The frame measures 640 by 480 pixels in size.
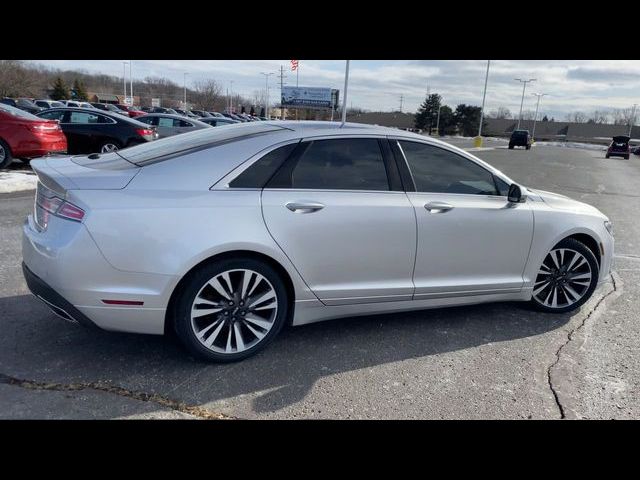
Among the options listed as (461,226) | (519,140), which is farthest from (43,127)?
(519,140)

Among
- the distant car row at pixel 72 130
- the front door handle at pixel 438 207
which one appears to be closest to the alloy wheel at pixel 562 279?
the front door handle at pixel 438 207

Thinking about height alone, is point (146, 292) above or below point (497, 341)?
above

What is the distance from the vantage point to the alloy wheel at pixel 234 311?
3170 millimetres

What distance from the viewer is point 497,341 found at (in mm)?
3898

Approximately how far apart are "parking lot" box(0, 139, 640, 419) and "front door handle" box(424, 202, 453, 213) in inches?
24.5

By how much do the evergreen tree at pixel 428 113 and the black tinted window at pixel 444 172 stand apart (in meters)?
82.3

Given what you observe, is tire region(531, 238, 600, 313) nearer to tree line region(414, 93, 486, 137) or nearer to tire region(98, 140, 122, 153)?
tire region(98, 140, 122, 153)

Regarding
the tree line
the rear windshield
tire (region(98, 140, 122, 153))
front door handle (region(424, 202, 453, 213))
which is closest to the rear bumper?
the rear windshield

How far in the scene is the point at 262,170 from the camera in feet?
11.0
